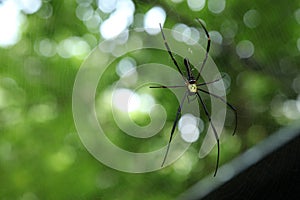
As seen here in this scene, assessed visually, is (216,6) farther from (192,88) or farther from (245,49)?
(192,88)

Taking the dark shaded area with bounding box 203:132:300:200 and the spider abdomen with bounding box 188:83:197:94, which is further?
the spider abdomen with bounding box 188:83:197:94

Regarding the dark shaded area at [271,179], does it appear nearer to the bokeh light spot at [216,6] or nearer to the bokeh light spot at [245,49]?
the bokeh light spot at [245,49]

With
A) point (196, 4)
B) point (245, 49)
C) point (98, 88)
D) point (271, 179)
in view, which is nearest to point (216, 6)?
point (196, 4)

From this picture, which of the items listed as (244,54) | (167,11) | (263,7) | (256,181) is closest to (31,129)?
(167,11)

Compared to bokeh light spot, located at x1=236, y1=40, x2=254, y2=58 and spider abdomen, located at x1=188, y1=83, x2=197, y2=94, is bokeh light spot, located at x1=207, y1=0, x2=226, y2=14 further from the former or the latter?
spider abdomen, located at x1=188, y1=83, x2=197, y2=94

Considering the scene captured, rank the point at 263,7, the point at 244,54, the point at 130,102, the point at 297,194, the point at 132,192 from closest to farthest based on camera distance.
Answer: the point at 297,194 < the point at 130,102 < the point at 244,54 < the point at 263,7 < the point at 132,192

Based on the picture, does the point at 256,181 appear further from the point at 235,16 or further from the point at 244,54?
the point at 235,16

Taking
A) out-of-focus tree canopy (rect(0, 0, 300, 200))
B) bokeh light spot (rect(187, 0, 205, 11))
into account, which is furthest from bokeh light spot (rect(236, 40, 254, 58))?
bokeh light spot (rect(187, 0, 205, 11))
